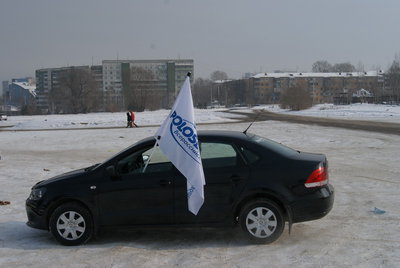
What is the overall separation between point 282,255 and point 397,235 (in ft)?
5.99

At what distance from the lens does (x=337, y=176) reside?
11.7 metres

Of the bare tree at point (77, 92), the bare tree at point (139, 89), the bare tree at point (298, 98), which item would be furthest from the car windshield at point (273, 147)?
the bare tree at point (77, 92)

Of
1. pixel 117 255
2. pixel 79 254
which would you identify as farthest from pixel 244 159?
pixel 79 254

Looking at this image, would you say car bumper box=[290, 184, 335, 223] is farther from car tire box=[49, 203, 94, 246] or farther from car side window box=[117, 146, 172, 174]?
car tire box=[49, 203, 94, 246]

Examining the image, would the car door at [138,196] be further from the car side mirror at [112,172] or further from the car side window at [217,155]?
the car side window at [217,155]

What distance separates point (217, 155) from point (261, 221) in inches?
40.9

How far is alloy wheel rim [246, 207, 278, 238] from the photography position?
19.9 ft

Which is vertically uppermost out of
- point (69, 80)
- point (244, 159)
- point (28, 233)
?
point (69, 80)

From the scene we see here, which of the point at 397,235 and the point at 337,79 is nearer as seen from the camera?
the point at 397,235

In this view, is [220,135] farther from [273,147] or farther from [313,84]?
[313,84]

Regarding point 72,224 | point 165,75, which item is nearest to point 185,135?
point 72,224

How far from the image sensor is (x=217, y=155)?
20.6 ft

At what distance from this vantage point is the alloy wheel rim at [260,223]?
19.9ft

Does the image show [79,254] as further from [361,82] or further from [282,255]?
[361,82]
